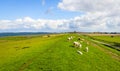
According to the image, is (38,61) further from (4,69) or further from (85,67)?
(85,67)

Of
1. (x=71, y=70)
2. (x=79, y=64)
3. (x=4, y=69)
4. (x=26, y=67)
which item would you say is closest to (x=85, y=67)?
(x=79, y=64)

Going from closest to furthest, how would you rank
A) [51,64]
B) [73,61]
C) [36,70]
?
[36,70] → [51,64] → [73,61]

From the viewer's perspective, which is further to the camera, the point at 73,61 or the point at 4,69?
the point at 73,61

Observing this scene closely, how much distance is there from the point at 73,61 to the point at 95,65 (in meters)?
4.51

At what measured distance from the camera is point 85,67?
1555 inches

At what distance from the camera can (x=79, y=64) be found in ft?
133

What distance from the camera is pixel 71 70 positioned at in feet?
119

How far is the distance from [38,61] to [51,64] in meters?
3.35

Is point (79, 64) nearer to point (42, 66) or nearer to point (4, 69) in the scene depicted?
point (42, 66)

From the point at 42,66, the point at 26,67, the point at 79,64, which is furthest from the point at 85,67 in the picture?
the point at 26,67

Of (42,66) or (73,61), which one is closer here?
(42,66)

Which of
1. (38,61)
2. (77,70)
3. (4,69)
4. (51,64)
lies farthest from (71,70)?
(4,69)

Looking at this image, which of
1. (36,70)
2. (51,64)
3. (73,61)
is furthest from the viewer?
(73,61)

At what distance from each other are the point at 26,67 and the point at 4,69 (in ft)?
13.1
